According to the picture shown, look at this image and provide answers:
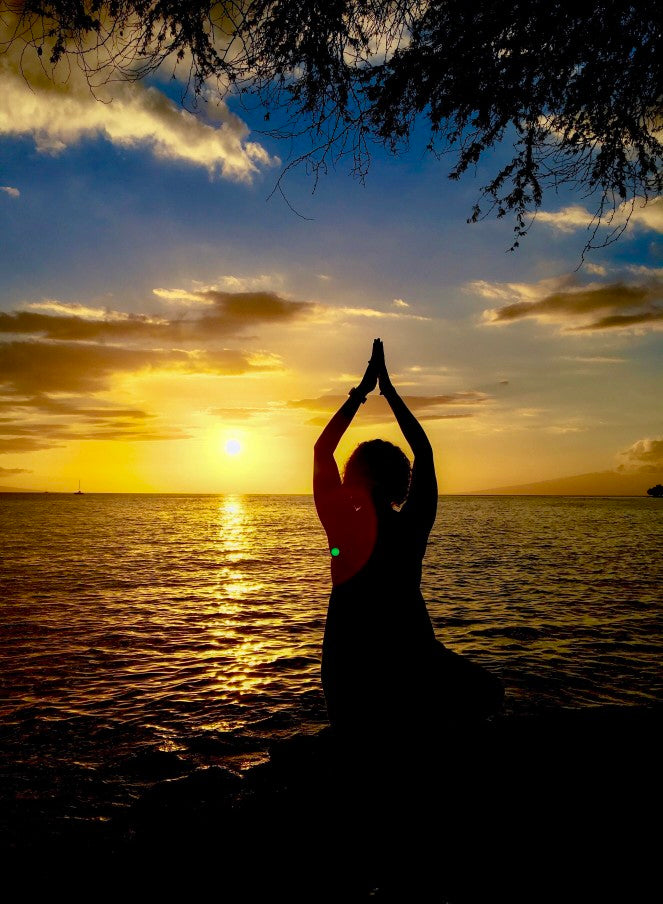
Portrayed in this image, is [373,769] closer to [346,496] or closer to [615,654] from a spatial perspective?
[346,496]

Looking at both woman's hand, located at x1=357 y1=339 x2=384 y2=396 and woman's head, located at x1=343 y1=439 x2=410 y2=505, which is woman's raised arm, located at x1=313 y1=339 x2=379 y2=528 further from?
woman's head, located at x1=343 y1=439 x2=410 y2=505

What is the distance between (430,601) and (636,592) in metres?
7.45

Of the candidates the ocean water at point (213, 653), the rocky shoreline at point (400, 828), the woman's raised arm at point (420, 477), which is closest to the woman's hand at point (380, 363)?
the woman's raised arm at point (420, 477)

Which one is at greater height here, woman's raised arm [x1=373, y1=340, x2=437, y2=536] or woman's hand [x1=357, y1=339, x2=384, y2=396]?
woman's hand [x1=357, y1=339, x2=384, y2=396]

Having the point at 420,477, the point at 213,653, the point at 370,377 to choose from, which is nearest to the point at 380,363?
the point at 370,377

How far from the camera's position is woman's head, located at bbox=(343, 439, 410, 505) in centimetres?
350

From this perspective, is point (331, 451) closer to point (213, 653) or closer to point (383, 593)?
point (383, 593)

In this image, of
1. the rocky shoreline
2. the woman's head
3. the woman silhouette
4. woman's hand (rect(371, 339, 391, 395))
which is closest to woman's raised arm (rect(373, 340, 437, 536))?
the woman silhouette

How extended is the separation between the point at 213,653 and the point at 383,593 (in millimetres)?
8531

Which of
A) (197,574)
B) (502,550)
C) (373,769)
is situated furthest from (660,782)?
(502,550)

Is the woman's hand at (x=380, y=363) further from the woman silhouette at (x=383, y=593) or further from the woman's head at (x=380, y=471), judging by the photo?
the woman's head at (x=380, y=471)

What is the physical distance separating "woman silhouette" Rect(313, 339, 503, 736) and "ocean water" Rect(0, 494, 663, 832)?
351cm

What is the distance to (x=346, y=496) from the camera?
3.41 metres

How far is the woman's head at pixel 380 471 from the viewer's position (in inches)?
138
